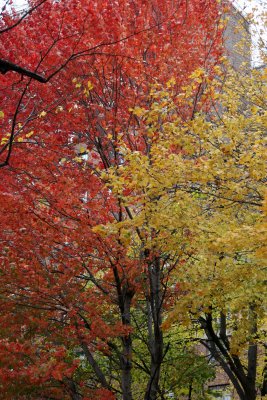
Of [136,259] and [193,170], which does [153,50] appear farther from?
[136,259]

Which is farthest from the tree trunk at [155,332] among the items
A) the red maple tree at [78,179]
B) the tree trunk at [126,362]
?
the tree trunk at [126,362]

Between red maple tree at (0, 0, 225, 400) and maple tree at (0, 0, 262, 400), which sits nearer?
maple tree at (0, 0, 262, 400)

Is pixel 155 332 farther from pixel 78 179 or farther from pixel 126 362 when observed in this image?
pixel 78 179

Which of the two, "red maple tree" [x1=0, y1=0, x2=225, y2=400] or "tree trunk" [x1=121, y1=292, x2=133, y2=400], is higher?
"red maple tree" [x1=0, y1=0, x2=225, y2=400]

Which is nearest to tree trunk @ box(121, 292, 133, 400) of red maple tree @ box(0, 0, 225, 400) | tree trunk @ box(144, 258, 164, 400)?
red maple tree @ box(0, 0, 225, 400)

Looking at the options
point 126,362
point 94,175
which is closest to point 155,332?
point 126,362

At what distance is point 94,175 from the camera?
1177 centimetres

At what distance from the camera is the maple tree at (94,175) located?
394 inches

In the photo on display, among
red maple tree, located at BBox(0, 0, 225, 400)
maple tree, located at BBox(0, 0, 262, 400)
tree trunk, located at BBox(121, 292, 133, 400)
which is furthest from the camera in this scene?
tree trunk, located at BBox(121, 292, 133, 400)

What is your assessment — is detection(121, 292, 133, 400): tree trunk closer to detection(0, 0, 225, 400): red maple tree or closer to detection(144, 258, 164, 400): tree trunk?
detection(0, 0, 225, 400): red maple tree

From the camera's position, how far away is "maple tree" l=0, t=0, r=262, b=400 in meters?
10.0

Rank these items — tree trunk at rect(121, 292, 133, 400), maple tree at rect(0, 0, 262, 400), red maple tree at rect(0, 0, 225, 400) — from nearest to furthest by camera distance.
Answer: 1. maple tree at rect(0, 0, 262, 400)
2. red maple tree at rect(0, 0, 225, 400)
3. tree trunk at rect(121, 292, 133, 400)

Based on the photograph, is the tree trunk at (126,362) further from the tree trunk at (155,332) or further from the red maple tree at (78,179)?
the tree trunk at (155,332)

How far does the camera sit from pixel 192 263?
11.9 meters
